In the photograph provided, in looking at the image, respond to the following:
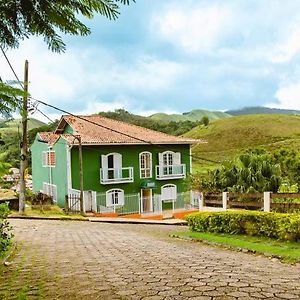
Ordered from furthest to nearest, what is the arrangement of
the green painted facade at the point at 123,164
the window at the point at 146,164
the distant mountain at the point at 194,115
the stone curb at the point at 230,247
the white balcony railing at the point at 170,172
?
the distant mountain at the point at 194,115, the white balcony railing at the point at 170,172, the window at the point at 146,164, the green painted facade at the point at 123,164, the stone curb at the point at 230,247

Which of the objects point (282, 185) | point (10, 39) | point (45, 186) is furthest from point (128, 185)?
point (10, 39)

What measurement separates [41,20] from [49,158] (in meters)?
31.8

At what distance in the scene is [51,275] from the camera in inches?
245

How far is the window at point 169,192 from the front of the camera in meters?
31.7

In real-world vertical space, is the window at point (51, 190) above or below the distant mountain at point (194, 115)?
below

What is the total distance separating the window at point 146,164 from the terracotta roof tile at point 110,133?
1.14 m

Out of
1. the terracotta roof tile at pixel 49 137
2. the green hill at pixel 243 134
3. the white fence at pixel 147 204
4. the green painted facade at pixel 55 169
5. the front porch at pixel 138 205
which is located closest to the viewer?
the front porch at pixel 138 205

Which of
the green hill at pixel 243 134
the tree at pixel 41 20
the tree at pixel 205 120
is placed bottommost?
the tree at pixel 41 20

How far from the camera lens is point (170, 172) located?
32.2 m

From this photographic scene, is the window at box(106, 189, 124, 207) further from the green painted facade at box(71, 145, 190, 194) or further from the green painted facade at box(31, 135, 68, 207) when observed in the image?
the green painted facade at box(31, 135, 68, 207)

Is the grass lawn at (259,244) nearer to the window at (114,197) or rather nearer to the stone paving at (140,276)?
the stone paving at (140,276)

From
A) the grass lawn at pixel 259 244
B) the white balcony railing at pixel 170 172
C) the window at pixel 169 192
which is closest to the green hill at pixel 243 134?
the white balcony railing at pixel 170 172

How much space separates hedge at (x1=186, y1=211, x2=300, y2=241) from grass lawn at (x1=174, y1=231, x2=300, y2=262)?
21 cm

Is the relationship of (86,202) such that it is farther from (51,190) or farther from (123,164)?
(51,190)
